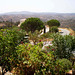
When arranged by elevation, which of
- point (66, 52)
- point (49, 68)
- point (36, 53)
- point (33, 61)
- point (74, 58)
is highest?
point (36, 53)

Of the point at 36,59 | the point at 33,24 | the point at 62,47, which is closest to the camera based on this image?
the point at 36,59

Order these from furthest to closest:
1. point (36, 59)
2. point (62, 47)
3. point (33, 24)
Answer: point (33, 24) < point (62, 47) < point (36, 59)

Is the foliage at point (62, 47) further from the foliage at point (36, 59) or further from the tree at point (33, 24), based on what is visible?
the tree at point (33, 24)

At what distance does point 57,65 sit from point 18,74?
2.54m

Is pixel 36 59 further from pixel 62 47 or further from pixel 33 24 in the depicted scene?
pixel 33 24

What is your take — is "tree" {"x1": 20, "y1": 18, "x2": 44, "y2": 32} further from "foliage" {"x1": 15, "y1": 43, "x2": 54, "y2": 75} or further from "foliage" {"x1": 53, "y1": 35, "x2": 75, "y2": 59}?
"foliage" {"x1": 15, "y1": 43, "x2": 54, "y2": 75}

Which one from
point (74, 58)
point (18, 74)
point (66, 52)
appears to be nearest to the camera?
point (18, 74)

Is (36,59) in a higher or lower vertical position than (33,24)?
higher

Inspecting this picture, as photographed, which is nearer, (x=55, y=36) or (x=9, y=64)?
(x=9, y=64)

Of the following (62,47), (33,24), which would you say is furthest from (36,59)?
(33,24)

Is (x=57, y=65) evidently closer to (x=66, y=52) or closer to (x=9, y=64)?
(x=9, y=64)

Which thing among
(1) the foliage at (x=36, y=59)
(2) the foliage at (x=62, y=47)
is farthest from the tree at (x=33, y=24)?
(1) the foliage at (x=36, y=59)

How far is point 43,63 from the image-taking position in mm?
6957

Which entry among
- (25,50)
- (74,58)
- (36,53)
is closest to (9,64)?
(25,50)
